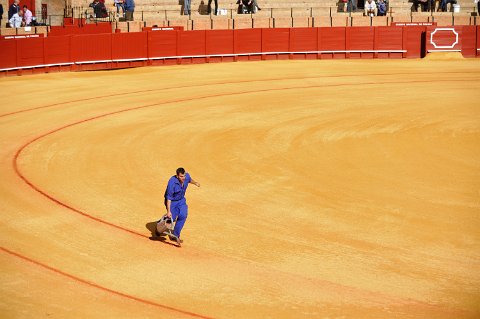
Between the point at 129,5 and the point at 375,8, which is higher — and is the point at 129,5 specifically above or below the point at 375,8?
above

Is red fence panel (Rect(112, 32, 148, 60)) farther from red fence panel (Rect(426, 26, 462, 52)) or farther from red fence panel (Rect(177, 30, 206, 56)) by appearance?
red fence panel (Rect(426, 26, 462, 52))

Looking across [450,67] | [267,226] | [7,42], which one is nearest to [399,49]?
[450,67]

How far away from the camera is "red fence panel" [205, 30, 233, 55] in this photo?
38.9 m

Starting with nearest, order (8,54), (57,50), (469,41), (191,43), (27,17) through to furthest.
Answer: (8,54) → (57,50) → (27,17) → (191,43) → (469,41)

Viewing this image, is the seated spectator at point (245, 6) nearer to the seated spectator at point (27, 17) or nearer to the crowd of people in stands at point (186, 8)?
the crowd of people in stands at point (186, 8)

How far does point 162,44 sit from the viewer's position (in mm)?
37969

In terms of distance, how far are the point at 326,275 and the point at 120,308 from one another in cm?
313

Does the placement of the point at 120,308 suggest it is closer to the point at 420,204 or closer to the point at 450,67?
the point at 420,204

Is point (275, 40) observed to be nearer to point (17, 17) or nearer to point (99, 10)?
point (99, 10)

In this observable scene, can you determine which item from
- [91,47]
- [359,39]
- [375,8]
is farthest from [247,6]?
[91,47]

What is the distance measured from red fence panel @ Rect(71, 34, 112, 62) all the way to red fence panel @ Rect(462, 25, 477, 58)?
51.7 ft

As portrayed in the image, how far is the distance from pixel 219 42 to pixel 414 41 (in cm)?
888

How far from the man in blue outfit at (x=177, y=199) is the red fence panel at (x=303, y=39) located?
2631 centimetres

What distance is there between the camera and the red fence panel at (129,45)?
36844 mm
